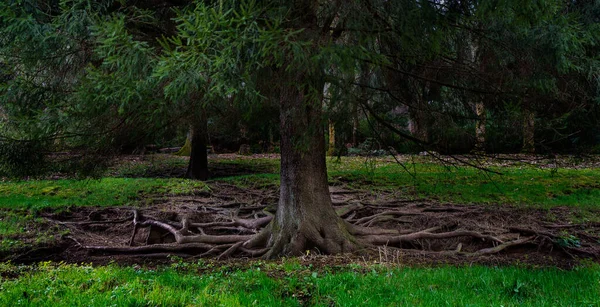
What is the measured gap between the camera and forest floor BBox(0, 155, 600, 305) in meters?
6.19

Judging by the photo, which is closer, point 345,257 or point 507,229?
point 345,257

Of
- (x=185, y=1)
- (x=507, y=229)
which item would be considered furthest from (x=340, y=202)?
(x=185, y=1)

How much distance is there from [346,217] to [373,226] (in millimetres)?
869

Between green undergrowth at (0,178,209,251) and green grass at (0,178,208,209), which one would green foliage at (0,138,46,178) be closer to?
green undergrowth at (0,178,209,251)

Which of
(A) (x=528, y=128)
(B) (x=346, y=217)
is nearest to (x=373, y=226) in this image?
(B) (x=346, y=217)

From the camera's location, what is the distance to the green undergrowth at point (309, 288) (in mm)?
3693

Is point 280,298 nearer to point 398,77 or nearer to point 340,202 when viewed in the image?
point 398,77

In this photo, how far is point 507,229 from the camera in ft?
25.7

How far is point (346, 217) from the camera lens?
29.9ft

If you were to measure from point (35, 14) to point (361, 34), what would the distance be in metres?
4.02

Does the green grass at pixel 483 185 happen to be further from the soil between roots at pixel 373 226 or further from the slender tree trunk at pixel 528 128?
the slender tree trunk at pixel 528 128

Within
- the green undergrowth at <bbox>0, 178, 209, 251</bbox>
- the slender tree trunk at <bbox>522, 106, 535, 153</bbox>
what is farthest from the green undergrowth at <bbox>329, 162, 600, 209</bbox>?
the green undergrowth at <bbox>0, 178, 209, 251</bbox>

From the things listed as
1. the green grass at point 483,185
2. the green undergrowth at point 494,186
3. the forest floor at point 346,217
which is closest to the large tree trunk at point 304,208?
the forest floor at point 346,217

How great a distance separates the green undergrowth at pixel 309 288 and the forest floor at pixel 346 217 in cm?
18
